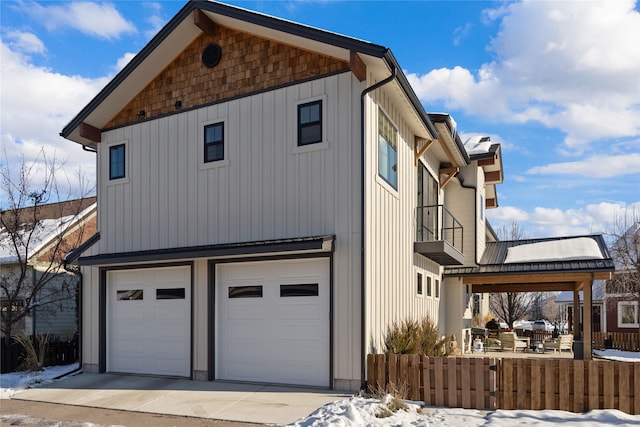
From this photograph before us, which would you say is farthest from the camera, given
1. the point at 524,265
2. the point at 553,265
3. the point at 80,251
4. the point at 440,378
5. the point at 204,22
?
the point at 524,265

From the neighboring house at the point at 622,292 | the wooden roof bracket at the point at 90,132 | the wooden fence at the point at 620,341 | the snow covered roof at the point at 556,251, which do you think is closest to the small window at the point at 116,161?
the wooden roof bracket at the point at 90,132

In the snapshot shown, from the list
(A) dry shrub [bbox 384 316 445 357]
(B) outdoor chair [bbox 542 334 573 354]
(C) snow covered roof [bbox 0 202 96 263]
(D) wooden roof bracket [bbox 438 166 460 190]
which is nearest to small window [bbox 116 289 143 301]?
(C) snow covered roof [bbox 0 202 96 263]

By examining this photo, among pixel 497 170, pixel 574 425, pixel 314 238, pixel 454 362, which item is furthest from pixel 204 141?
pixel 497 170

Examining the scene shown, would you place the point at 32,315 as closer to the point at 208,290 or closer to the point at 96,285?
the point at 96,285

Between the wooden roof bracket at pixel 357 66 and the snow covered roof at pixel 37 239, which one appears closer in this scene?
the wooden roof bracket at pixel 357 66

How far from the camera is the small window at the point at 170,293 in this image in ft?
41.8

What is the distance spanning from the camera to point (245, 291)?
11875 mm

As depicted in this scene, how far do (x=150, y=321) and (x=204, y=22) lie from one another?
722cm

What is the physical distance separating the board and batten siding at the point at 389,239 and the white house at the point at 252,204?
0.20 ft

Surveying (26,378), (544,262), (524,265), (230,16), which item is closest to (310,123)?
(230,16)

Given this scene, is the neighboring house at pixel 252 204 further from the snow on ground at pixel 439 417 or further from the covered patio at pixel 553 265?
the covered patio at pixel 553 265

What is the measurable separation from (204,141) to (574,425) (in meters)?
9.42

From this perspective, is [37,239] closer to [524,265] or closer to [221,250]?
[221,250]

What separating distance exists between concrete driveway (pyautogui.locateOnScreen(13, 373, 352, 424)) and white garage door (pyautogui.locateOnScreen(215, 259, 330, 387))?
0.39 metres
